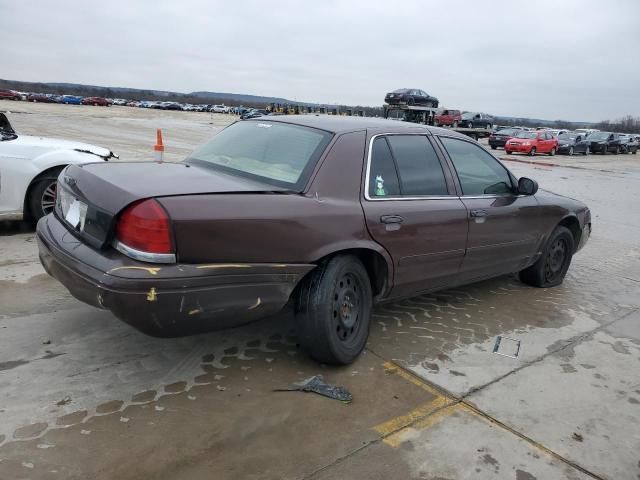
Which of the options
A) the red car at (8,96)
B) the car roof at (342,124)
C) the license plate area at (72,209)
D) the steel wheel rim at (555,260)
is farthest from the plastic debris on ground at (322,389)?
the red car at (8,96)

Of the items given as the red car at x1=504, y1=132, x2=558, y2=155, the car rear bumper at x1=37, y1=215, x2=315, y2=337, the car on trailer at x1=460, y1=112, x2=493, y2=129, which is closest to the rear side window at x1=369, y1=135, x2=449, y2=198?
the car rear bumper at x1=37, y1=215, x2=315, y2=337

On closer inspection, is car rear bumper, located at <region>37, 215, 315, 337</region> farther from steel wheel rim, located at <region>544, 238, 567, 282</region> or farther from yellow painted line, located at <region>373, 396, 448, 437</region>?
steel wheel rim, located at <region>544, 238, 567, 282</region>

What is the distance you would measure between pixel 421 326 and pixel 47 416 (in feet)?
8.89

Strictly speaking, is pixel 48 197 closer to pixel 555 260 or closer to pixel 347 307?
pixel 347 307

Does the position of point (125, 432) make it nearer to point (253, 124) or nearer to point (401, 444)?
point (401, 444)

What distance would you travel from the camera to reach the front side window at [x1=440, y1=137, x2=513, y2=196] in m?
4.39

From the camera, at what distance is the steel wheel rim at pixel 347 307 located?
342cm

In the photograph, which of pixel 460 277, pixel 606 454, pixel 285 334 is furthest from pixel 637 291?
pixel 285 334

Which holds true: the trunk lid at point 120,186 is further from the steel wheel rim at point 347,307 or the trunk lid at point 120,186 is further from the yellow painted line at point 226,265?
the steel wheel rim at point 347,307

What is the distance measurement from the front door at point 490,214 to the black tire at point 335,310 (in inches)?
46.5

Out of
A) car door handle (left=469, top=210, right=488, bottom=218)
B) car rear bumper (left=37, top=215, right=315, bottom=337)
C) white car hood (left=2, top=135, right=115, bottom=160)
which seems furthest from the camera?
white car hood (left=2, top=135, right=115, bottom=160)

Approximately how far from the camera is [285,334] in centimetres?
397

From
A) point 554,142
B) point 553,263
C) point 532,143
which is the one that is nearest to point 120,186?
point 553,263

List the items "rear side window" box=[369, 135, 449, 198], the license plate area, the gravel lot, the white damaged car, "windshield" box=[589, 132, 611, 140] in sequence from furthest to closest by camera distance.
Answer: "windshield" box=[589, 132, 611, 140] → the white damaged car → "rear side window" box=[369, 135, 449, 198] → the license plate area → the gravel lot
